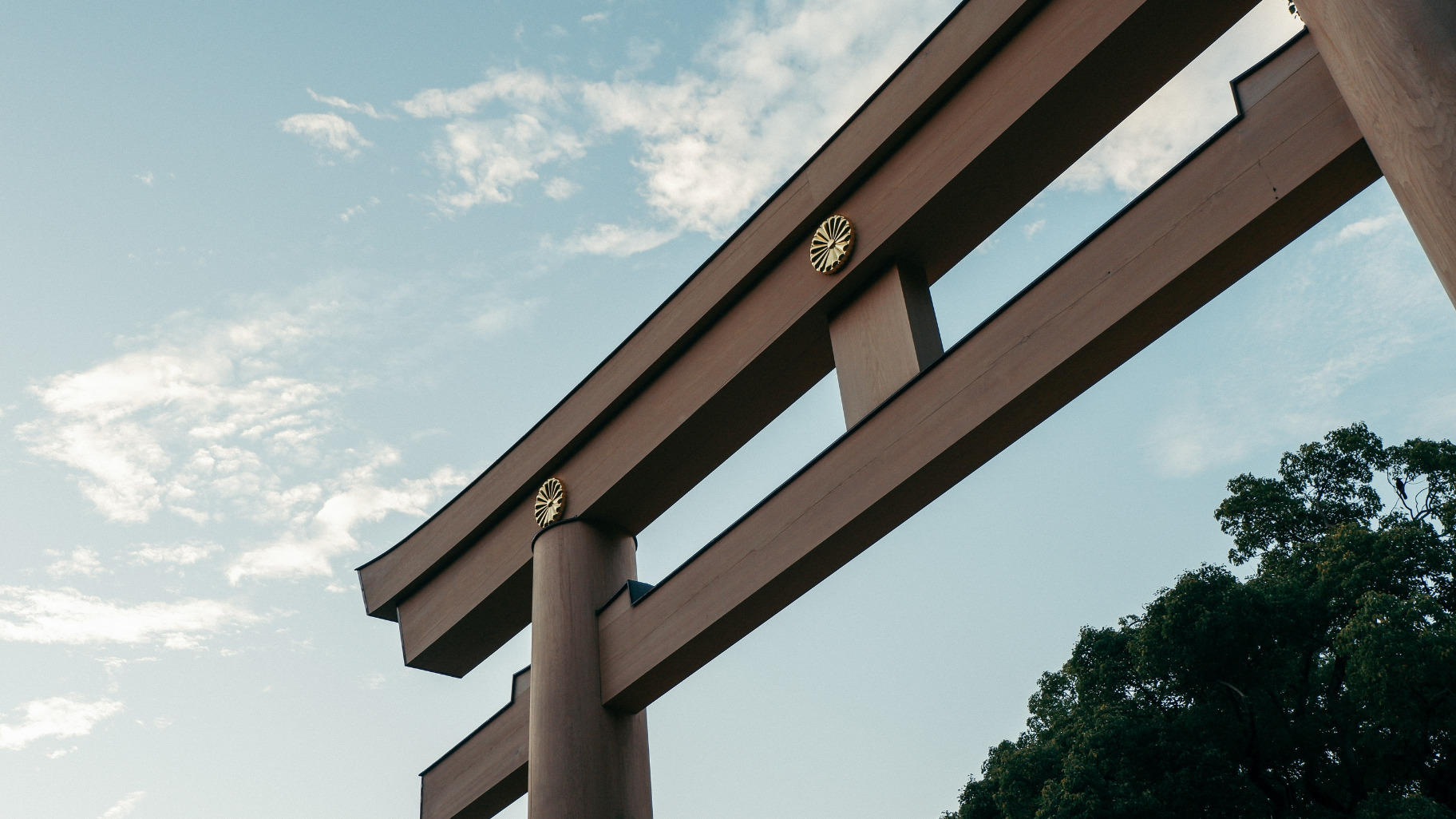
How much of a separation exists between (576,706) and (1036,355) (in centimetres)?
202

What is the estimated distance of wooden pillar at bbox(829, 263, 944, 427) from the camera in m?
3.31

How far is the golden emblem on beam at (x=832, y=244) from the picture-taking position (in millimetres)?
3533

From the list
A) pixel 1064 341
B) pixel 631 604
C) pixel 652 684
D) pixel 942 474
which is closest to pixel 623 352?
pixel 631 604

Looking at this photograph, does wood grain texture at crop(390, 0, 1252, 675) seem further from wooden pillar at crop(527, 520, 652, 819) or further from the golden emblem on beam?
wooden pillar at crop(527, 520, 652, 819)

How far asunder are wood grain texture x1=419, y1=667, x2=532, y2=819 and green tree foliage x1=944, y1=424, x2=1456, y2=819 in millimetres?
6729

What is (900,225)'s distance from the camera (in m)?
3.41

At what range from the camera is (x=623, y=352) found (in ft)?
Answer: 13.9

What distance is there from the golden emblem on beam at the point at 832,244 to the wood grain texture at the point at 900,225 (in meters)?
0.03

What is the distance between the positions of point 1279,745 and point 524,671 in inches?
352

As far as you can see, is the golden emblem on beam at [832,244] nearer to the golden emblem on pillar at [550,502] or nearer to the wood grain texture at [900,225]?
the wood grain texture at [900,225]

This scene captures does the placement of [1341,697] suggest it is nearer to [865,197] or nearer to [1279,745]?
[1279,745]

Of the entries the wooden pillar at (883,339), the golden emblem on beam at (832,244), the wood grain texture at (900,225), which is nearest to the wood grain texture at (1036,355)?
the wooden pillar at (883,339)

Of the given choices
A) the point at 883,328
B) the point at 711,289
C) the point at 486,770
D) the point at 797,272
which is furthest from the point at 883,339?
the point at 486,770

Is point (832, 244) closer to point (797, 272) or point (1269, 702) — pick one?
point (797, 272)
